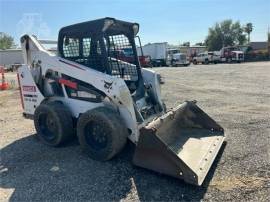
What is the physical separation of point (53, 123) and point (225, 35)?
83999 millimetres

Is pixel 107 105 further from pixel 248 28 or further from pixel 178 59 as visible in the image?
pixel 248 28

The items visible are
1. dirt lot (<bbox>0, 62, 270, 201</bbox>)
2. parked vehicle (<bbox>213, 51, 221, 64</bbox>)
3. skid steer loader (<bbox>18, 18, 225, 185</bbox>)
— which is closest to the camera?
dirt lot (<bbox>0, 62, 270, 201</bbox>)

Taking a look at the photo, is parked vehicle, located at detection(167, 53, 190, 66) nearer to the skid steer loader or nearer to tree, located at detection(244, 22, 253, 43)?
the skid steer loader

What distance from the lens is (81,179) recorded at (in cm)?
505

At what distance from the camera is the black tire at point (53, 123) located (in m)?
6.24

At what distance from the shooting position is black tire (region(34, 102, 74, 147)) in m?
6.24

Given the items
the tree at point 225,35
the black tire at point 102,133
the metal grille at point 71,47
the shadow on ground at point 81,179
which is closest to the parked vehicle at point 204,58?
the tree at point 225,35

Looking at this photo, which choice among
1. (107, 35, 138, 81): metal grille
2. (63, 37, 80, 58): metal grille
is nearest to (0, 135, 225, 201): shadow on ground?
(107, 35, 138, 81): metal grille

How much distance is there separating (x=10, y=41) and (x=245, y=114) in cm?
9708

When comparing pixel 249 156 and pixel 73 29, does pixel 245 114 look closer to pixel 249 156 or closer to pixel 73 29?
pixel 249 156

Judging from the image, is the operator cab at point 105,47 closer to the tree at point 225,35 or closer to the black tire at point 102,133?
the black tire at point 102,133

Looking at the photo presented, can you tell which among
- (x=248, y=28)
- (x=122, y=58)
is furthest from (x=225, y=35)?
(x=122, y=58)

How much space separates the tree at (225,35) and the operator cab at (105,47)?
79.4m

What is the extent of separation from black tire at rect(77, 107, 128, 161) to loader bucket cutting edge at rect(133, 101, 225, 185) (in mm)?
528
